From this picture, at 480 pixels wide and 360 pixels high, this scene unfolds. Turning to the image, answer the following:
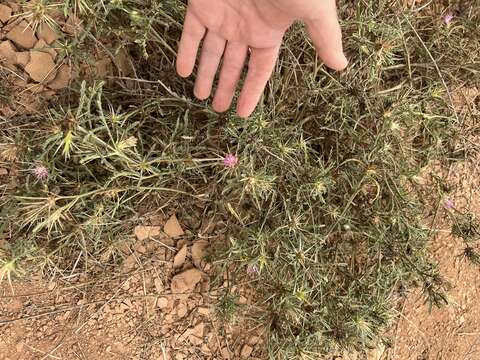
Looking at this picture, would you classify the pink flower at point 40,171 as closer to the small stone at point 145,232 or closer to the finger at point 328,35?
the small stone at point 145,232

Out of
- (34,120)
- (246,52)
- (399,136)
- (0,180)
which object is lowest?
(0,180)

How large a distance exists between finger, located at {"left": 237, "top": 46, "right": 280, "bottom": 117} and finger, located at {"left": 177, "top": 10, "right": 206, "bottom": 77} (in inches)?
7.0

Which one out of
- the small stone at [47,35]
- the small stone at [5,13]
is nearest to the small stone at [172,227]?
the small stone at [47,35]

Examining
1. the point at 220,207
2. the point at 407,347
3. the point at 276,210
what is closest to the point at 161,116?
the point at 220,207

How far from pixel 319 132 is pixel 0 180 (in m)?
1.15

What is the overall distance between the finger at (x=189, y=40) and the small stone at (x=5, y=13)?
2.36 ft

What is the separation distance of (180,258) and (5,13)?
3.57 feet

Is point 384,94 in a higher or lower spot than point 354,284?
higher

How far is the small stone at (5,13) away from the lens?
216 centimetres

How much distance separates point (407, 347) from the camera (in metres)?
2.51

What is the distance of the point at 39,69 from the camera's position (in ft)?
7.09

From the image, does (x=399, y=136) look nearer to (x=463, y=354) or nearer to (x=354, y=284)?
(x=354, y=284)

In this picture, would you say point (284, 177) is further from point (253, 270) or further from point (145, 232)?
point (145, 232)

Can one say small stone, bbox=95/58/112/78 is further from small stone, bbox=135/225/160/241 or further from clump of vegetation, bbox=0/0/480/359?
small stone, bbox=135/225/160/241
